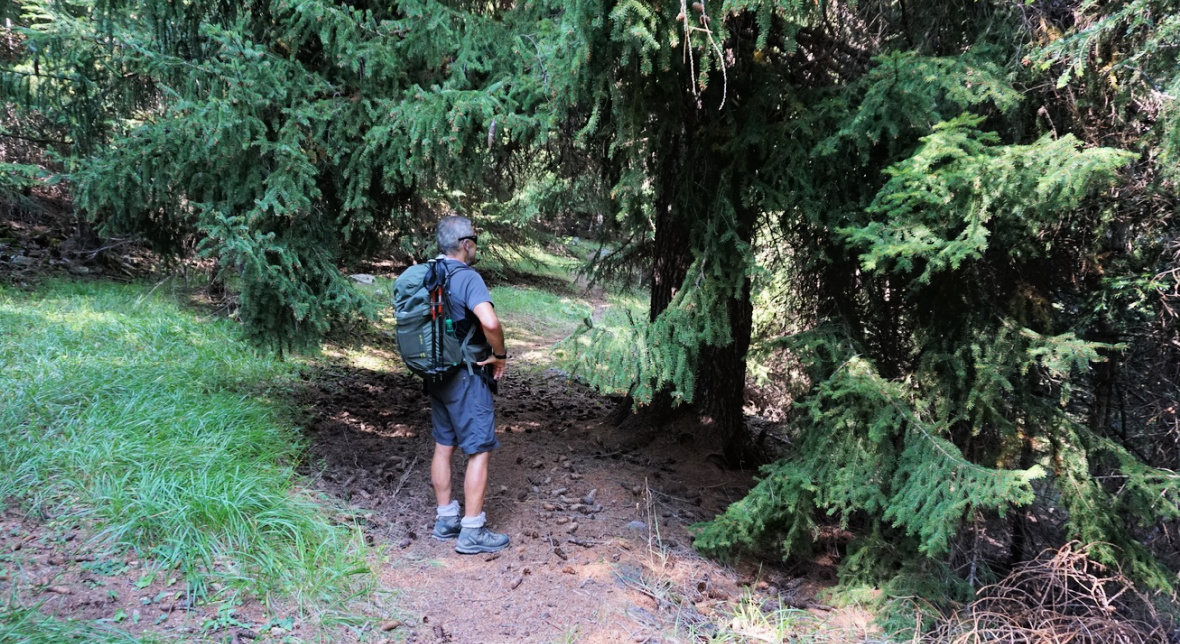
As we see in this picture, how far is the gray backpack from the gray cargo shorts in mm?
99

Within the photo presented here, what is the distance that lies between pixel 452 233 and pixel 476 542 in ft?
6.32

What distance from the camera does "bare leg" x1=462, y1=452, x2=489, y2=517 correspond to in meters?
4.08

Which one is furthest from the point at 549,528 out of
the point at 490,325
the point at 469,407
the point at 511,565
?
the point at 490,325

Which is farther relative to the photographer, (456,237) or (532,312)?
(532,312)

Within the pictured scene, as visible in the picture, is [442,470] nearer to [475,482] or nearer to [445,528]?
[475,482]

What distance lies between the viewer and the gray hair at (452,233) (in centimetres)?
408

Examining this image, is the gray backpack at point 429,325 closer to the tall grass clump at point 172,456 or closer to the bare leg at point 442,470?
the bare leg at point 442,470

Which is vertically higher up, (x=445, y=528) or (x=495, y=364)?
(x=495, y=364)

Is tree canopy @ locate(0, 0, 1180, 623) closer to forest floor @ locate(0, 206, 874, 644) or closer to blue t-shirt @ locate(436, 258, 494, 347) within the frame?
forest floor @ locate(0, 206, 874, 644)

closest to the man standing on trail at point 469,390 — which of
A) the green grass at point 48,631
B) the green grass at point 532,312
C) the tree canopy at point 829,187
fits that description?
the tree canopy at point 829,187

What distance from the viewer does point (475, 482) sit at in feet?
13.4

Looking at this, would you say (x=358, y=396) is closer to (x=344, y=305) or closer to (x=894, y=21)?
(x=344, y=305)

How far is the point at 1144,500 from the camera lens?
3.52 meters

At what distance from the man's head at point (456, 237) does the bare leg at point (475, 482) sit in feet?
4.04
